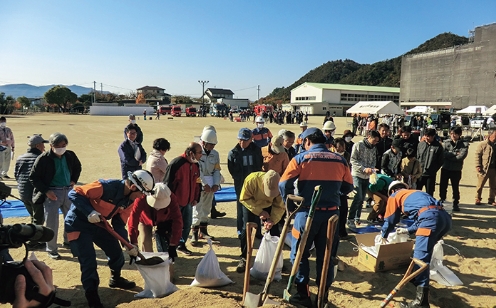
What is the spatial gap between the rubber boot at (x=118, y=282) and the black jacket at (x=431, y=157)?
614 cm

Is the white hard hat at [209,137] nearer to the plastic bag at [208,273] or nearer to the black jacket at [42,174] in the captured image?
the plastic bag at [208,273]

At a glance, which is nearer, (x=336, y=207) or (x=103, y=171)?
(x=336, y=207)

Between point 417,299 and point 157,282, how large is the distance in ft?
9.30

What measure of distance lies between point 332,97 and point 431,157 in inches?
2427

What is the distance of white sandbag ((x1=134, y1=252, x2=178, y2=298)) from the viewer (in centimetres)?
341

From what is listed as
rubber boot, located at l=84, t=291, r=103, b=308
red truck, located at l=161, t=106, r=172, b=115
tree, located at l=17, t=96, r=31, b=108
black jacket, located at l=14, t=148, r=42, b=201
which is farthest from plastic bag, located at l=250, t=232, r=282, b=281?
tree, located at l=17, t=96, r=31, b=108

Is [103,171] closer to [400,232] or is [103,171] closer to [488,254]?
[400,232]

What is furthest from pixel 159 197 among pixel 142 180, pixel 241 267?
pixel 241 267

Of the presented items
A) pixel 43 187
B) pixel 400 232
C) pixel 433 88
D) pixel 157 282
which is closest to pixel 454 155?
pixel 400 232

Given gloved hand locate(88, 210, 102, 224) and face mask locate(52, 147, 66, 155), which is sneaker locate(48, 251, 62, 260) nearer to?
face mask locate(52, 147, 66, 155)

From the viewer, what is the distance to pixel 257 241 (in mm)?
5375

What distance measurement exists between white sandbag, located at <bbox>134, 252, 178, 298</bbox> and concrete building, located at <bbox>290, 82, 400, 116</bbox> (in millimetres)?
61074

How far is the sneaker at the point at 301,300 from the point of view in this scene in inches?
137

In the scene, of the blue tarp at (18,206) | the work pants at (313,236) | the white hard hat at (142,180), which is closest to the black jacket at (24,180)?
the blue tarp at (18,206)
